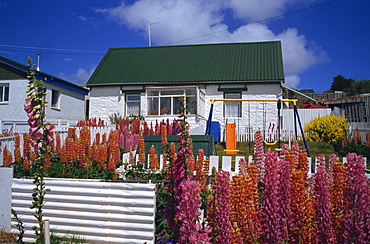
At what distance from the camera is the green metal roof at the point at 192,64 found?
1986 centimetres

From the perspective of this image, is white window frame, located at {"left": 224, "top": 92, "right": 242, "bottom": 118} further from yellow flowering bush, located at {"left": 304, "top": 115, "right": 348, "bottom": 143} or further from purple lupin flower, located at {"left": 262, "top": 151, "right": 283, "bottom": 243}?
purple lupin flower, located at {"left": 262, "top": 151, "right": 283, "bottom": 243}

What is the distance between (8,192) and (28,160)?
4.08 ft

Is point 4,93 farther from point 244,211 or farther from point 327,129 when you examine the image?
point 244,211

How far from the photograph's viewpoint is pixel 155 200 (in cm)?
406

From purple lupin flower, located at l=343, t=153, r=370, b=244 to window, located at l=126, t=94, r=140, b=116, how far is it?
18.8m

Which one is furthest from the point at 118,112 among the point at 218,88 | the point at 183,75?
the point at 218,88

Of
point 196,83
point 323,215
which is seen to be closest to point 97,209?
point 323,215

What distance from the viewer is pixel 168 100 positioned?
1955 cm

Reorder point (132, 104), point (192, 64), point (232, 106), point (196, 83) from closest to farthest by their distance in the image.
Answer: point (196, 83) < point (232, 106) < point (132, 104) < point (192, 64)

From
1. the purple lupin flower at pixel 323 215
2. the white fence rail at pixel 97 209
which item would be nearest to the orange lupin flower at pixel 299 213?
the purple lupin flower at pixel 323 215

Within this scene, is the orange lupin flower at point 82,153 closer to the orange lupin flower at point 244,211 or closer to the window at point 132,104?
the orange lupin flower at point 244,211

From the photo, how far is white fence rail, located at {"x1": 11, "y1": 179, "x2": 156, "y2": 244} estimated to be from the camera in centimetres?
409

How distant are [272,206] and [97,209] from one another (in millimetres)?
2931

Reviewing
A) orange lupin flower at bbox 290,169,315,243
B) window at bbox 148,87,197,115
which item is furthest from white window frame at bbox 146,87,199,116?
orange lupin flower at bbox 290,169,315,243
